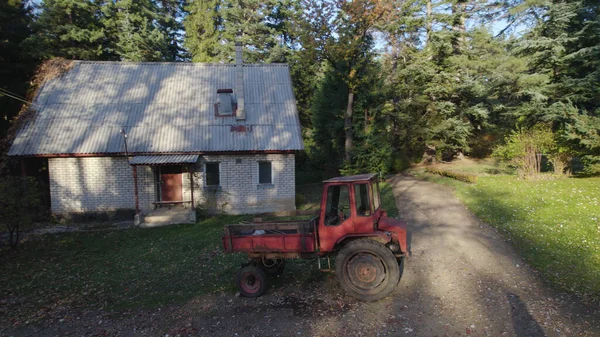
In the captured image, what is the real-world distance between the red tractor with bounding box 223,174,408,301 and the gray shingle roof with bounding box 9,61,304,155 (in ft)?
28.7

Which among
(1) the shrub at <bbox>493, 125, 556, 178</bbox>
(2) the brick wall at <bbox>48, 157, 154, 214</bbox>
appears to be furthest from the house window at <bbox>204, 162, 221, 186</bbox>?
(1) the shrub at <bbox>493, 125, 556, 178</bbox>

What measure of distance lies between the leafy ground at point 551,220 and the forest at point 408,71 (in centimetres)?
286

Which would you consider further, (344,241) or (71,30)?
(71,30)

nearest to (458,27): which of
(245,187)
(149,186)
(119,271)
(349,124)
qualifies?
(349,124)

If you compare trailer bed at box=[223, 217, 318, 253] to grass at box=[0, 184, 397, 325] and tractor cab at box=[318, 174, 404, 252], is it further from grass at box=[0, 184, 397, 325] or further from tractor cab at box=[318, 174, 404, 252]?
grass at box=[0, 184, 397, 325]

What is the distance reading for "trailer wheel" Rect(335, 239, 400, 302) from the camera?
6215 millimetres

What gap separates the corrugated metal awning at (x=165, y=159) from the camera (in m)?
13.9

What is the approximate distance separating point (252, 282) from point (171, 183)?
33.2 ft

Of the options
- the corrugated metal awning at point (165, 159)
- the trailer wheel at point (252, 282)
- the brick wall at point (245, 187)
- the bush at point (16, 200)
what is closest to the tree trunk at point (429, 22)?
the brick wall at point (245, 187)

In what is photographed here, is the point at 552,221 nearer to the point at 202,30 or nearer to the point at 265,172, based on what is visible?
the point at 265,172

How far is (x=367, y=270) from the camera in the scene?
6.32m

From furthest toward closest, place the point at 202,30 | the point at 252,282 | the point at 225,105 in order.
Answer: the point at 202,30
the point at 225,105
the point at 252,282

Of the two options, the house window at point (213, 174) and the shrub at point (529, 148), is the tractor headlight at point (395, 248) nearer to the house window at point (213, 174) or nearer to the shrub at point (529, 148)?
the house window at point (213, 174)

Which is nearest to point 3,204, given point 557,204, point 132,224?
point 132,224
